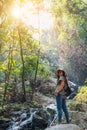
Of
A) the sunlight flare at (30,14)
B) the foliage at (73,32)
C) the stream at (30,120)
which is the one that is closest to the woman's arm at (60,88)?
the stream at (30,120)

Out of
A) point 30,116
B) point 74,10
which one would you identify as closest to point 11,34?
point 30,116

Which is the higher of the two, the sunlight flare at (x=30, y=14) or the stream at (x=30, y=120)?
the sunlight flare at (x=30, y=14)

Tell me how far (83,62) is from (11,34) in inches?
790

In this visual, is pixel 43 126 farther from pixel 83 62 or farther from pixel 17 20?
pixel 83 62

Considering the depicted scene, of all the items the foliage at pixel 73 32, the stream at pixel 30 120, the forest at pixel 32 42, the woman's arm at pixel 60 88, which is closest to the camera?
the woman's arm at pixel 60 88

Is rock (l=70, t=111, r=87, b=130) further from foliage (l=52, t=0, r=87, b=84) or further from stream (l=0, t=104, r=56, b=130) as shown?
foliage (l=52, t=0, r=87, b=84)

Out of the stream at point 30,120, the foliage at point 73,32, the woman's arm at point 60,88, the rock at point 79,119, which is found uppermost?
the foliage at point 73,32

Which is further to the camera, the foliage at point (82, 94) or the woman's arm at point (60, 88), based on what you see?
the foliage at point (82, 94)

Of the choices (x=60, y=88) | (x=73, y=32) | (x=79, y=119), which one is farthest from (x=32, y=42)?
(x=73, y=32)

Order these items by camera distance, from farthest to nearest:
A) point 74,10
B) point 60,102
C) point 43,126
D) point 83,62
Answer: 1. point 83,62
2. point 74,10
3. point 43,126
4. point 60,102

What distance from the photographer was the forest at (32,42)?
47.9ft

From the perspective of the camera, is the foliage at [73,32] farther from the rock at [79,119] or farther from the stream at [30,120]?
the rock at [79,119]

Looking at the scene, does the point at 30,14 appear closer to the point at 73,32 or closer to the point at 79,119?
the point at 79,119

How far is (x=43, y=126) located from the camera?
1245 cm
